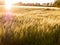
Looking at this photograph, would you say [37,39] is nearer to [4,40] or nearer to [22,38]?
[22,38]

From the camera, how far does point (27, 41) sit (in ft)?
16.2

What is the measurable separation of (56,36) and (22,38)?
2.66ft

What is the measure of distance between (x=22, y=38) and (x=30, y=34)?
247 mm

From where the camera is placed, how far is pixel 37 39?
4961mm

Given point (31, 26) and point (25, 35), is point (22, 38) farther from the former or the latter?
point (31, 26)

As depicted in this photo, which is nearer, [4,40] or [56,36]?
[4,40]

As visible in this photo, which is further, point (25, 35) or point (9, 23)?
point (9, 23)

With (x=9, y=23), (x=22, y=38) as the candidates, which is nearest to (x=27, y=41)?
(x=22, y=38)

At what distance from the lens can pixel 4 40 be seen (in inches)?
193

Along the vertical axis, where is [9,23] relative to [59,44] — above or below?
above

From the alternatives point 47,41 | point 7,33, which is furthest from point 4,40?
A: point 47,41

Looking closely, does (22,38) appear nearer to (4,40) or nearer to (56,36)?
(4,40)

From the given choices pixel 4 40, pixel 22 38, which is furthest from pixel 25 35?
pixel 4 40

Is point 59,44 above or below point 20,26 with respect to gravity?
below
